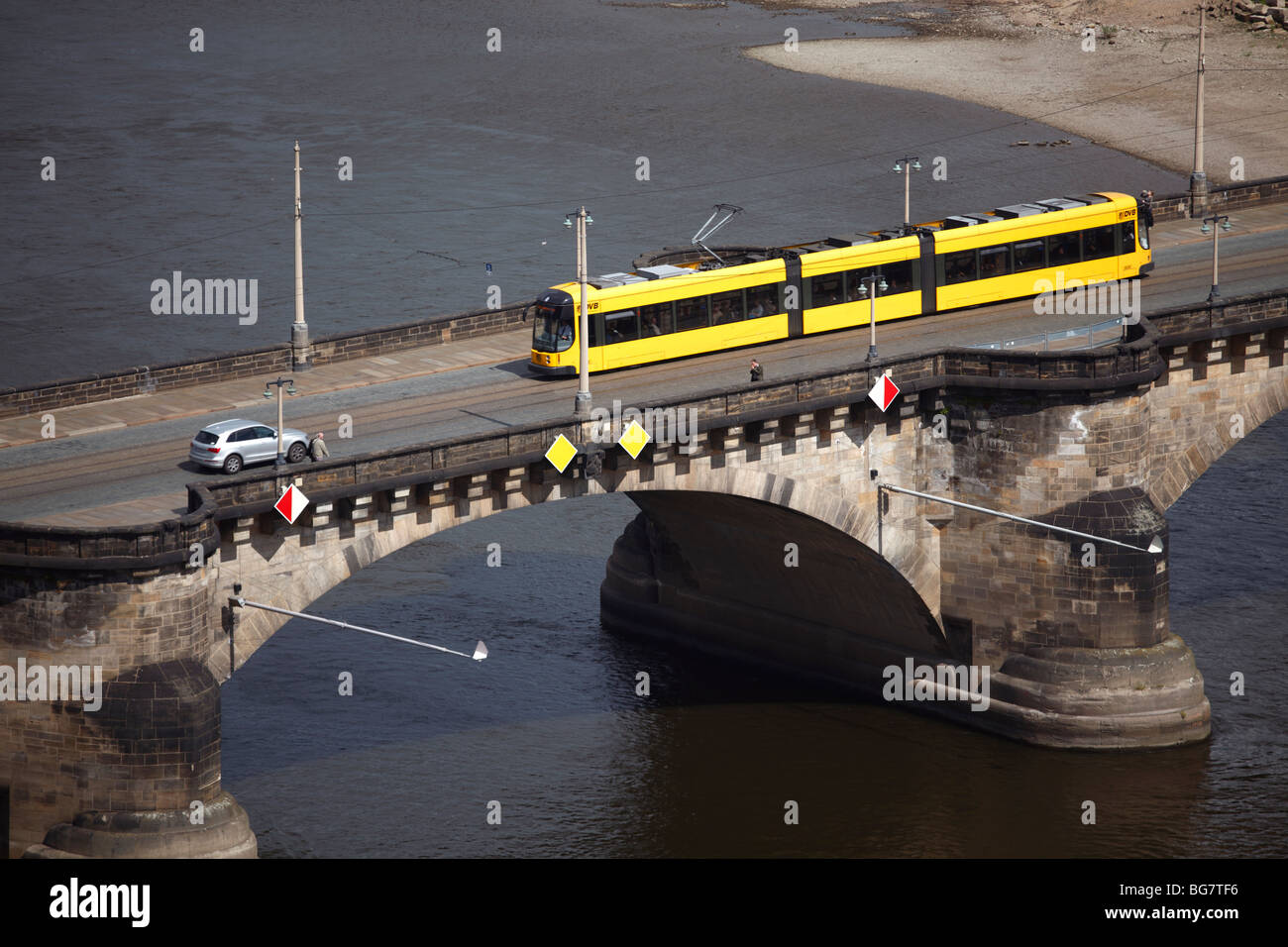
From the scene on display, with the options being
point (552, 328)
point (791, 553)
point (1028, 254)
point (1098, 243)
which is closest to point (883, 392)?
point (791, 553)

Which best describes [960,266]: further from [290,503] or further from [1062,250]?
[290,503]

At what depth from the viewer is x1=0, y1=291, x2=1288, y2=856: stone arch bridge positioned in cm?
5047

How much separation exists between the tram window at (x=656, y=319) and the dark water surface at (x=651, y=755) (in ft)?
37.3

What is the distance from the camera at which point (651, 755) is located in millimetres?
64062

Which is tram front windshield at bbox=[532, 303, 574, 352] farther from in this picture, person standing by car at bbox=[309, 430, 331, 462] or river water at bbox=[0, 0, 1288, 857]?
river water at bbox=[0, 0, 1288, 857]

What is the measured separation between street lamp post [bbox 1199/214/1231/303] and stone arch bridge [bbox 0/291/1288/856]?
1268 mm

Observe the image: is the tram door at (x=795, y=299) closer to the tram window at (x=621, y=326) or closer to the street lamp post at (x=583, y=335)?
the tram window at (x=621, y=326)

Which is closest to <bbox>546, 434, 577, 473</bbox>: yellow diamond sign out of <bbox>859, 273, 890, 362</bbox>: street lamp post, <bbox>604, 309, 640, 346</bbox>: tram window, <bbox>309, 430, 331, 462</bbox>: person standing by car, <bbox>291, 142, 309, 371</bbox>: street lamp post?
→ <bbox>309, 430, 331, 462</bbox>: person standing by car

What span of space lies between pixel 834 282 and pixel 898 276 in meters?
2.37

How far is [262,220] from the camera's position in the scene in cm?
10956

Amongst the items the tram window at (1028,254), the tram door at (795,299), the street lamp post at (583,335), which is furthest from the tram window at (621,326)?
the tram window at (1028,254)

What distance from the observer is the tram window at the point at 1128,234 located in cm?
7131
